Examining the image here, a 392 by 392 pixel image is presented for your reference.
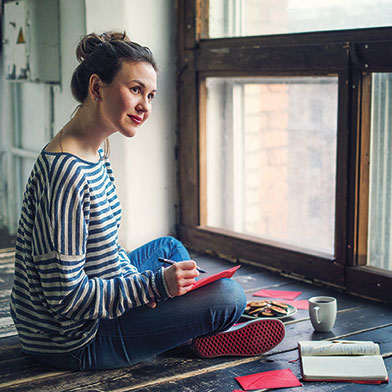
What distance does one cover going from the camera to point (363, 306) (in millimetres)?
2590

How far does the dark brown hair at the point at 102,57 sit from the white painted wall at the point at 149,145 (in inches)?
54.8

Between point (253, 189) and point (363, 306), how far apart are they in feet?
3.12

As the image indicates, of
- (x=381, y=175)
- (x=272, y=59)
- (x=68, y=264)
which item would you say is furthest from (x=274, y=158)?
(x=68, y=264)

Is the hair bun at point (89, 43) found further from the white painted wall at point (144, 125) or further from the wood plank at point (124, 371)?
the white painted wall at point (144, 125)

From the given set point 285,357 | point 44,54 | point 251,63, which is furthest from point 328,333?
point 44,54

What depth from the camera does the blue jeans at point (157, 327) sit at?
197 centimetres

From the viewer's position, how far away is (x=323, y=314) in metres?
2.29

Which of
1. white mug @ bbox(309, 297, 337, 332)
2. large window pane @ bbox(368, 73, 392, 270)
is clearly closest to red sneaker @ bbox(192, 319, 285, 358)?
white mug @ bbox(309, 297, 337, 332)

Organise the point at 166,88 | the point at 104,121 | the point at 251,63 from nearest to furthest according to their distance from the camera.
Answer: the point at 104,121 → the point at 251,63 → the point at 166,88

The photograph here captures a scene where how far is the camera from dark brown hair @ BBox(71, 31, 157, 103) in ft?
6.23

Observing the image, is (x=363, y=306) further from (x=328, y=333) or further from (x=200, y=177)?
(x=200, y=177)

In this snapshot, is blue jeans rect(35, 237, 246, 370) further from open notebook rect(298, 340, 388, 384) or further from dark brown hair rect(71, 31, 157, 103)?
dark brown hair rect(71, 31, 157, 103)

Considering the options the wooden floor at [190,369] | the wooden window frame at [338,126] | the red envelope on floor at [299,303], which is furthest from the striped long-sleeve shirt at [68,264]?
the wooden window frame at [338,126]

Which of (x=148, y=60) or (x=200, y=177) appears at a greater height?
(x=148, y=60)
